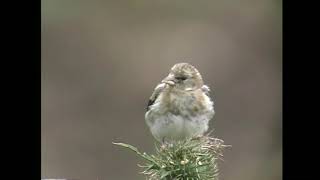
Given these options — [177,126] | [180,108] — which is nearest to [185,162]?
[177,126]

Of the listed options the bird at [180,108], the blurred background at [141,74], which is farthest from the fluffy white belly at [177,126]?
the blurred background at [141,74]

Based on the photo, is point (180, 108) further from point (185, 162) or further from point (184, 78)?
point (185, 162)

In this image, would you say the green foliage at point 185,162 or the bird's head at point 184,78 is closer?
the green foliage at point 185,162

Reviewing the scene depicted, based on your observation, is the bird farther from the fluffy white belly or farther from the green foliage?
the green foliage

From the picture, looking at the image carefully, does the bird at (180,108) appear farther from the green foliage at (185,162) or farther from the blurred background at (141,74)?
the blurred background at (141,74)

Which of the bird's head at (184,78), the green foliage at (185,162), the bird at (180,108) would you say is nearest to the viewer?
the green foliage at (185,162)

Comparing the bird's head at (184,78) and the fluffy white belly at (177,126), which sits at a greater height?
the bird's head at (184,78)
